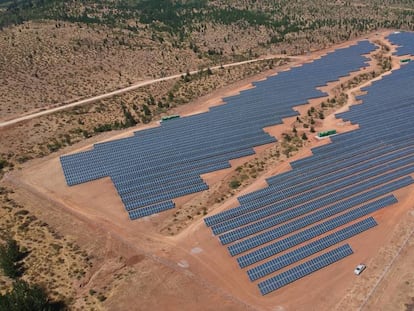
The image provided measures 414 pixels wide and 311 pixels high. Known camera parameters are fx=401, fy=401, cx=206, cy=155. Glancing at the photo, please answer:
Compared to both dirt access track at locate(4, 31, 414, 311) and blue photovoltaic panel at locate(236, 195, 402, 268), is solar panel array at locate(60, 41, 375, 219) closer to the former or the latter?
dirt access track at locate(4, 31, 414, 311)

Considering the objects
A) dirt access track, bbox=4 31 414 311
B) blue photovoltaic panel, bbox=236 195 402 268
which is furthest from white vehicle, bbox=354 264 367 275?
blue photovoltaic panel, bbox=236 195 402 268

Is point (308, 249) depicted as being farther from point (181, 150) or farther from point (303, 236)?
point (181, 150)

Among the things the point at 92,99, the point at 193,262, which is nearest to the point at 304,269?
the point at 193,262

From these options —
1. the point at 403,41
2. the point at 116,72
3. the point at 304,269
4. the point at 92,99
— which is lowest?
the point at 304,269

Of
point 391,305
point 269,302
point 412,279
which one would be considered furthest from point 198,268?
point 412,279

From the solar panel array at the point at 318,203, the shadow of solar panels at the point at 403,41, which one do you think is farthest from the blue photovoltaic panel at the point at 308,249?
the shadow of solar panels at the point at 403,41

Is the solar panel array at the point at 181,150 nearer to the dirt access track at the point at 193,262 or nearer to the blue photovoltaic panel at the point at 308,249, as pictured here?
the dirt access track at the point at 193,262
